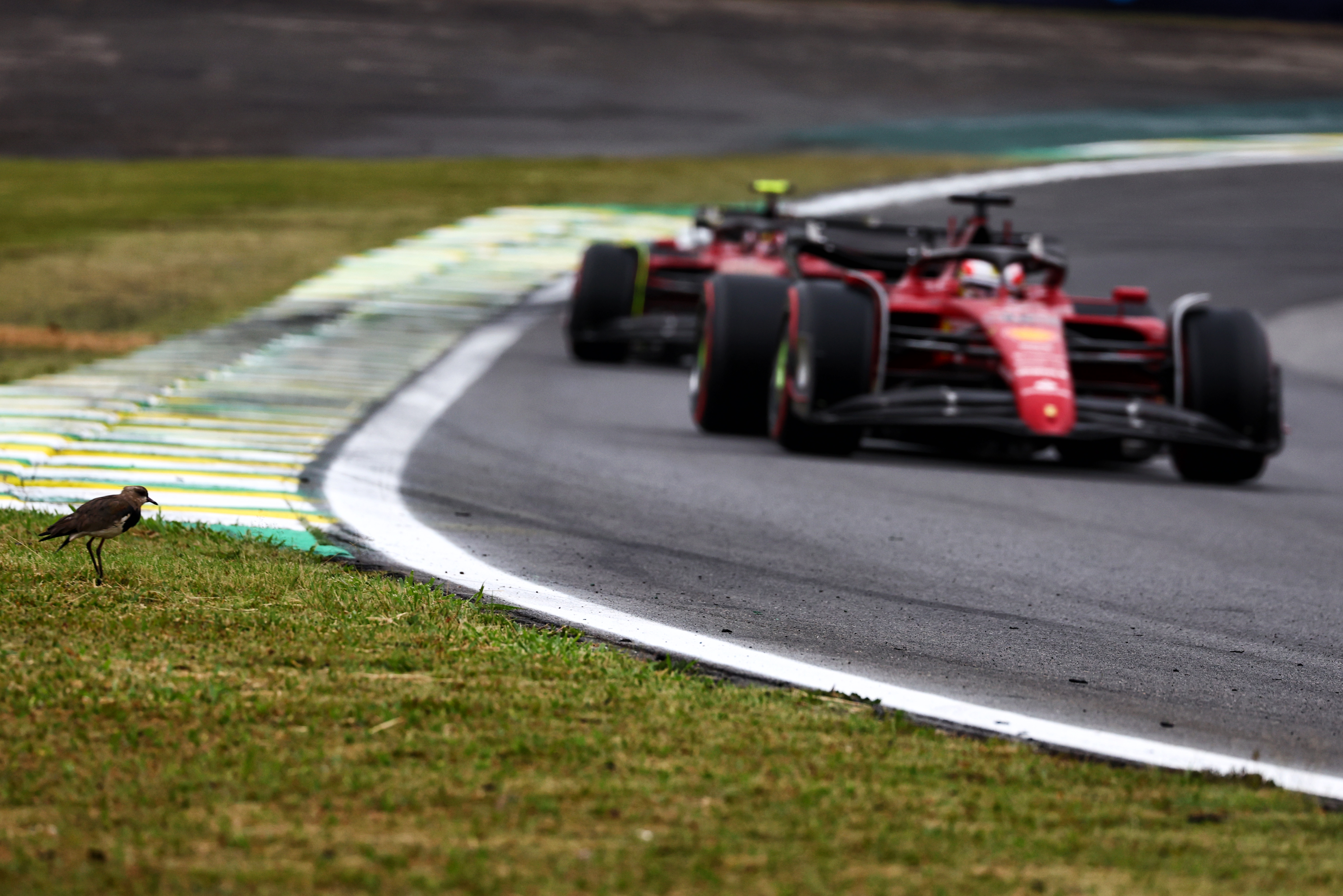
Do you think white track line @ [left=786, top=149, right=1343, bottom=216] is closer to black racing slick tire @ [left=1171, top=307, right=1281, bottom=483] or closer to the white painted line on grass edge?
black racing slick tire @ [left=1171, top=307, right=1281, bottom=483]

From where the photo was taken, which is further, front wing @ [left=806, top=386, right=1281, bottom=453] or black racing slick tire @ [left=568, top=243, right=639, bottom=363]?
black racing slick tire @ [left=568, top=243, right=639, bottom=363]

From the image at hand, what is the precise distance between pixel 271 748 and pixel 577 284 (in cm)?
1275

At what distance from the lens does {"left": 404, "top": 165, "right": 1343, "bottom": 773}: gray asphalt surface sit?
5555mm

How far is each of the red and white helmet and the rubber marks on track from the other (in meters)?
3.74

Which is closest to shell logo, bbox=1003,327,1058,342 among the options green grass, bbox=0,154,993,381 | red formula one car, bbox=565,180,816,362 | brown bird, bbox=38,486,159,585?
red formula one car, bbox=565,180,816,362

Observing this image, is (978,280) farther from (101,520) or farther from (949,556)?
(101,520)

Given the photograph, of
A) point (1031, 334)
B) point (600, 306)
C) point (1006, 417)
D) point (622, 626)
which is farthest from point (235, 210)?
point (622, 626)

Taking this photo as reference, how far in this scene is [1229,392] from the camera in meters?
11.0

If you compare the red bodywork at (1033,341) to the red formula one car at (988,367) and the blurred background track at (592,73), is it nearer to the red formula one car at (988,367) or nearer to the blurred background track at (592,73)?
the red formula one car at (988,367)

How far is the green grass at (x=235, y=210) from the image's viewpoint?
19.4m

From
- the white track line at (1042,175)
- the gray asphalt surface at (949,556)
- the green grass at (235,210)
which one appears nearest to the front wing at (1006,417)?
the gray asphalt surface at (949,556)

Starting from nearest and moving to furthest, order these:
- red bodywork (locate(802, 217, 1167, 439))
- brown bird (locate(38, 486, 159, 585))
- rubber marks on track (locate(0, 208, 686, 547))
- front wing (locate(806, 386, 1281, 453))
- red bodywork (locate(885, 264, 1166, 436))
→ brown bird (locate(38, 486, 159, 585)) → rubber marks on track (locate(0, 208, 686, 547)) → front wing (locate(806, 386, 1281, 453)) → red bodywork (locate(802, 217, 1167, 439)) → red bodywork (locate(885, 264, 1166, 436))

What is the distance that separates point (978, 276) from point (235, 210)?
18.7 m

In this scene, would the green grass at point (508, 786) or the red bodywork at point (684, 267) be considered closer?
the green grass at point (508, 786)
